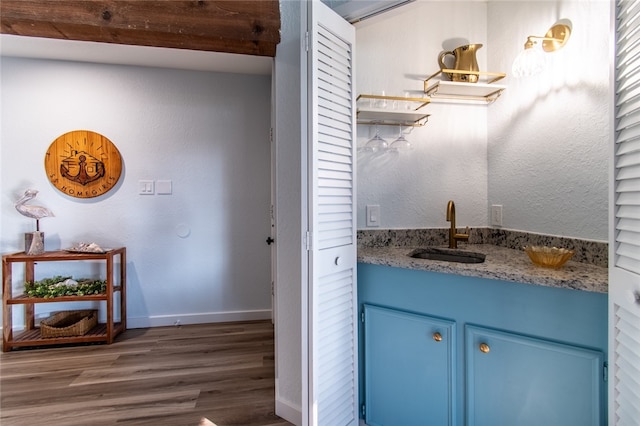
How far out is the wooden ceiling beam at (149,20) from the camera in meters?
1.42

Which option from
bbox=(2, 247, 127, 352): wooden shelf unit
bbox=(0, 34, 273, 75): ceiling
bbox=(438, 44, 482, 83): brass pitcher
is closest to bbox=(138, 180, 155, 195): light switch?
bbox=(2, 247, 127, 352): wooden shelf unit

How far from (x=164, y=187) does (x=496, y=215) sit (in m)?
2.69

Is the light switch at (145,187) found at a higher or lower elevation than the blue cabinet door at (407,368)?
higher

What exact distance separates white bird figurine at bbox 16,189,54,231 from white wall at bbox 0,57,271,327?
147 millimetres

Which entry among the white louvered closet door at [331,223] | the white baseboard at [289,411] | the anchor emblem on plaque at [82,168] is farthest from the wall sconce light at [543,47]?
the anchor emblem on plaque at [82,168]

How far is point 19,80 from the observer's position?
246 centimetres

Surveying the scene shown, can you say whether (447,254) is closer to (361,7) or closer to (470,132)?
(470,132)

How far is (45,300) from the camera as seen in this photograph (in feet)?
7.38

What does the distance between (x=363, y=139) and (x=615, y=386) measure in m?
1.39

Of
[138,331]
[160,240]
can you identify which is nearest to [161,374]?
[138,331]

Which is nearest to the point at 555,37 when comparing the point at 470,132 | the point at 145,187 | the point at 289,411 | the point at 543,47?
the point at 543,47

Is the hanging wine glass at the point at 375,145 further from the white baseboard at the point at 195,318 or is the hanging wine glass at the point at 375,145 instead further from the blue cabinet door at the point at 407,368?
the white baseboard at the point at 195,318

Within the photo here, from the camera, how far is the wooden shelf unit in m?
2.22

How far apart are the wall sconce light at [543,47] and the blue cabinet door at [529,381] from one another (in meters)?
1.22
